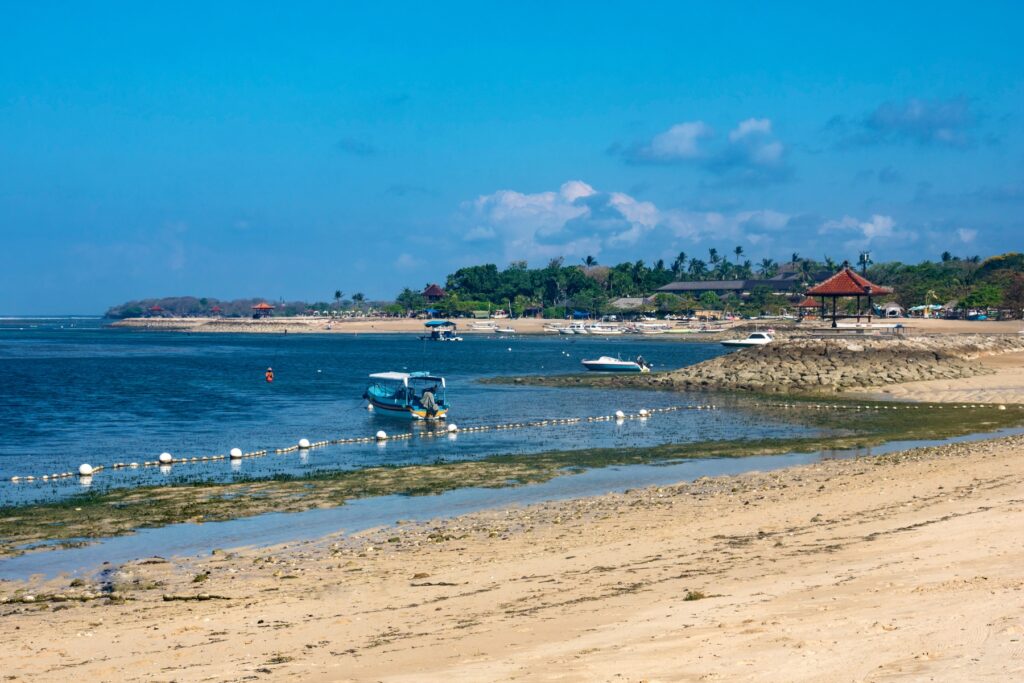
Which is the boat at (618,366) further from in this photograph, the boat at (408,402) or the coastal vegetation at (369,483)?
the coastal vegetation at (369,483)

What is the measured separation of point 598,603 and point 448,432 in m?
30.0

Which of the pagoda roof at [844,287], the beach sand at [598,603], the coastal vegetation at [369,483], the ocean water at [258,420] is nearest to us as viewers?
the beach sand at [598,603]

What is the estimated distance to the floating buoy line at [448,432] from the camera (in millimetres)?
32094

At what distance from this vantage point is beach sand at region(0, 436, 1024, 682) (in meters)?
10.7

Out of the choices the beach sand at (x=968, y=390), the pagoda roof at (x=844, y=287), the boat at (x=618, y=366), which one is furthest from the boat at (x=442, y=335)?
the beach sand at (x=968, y=390)

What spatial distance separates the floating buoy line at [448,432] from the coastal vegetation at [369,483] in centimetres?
411

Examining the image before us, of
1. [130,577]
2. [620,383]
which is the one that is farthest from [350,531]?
[620,383]

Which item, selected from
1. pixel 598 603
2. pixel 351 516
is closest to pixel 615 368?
pixel 351 516

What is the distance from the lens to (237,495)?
27.3m

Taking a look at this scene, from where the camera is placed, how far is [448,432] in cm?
4353

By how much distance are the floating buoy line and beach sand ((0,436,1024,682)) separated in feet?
48.5

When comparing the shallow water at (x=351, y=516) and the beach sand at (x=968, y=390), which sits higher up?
the beach sand at (x=968, y=390)

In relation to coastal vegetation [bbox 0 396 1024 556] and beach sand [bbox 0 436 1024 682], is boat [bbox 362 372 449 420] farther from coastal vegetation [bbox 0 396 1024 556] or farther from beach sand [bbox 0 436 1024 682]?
beach sand [bbox 0 436 1024 682]

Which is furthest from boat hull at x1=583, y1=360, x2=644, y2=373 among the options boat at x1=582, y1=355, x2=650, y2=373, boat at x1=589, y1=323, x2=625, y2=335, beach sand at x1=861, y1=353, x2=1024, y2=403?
boat at x1=589, y1=323, x2=625, y2=335
